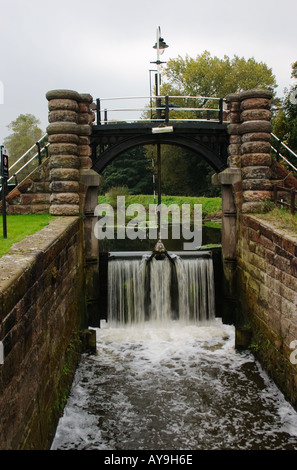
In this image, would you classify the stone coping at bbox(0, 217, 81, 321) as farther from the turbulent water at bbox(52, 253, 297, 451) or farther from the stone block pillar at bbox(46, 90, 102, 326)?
the turbulent water at bbox(52, 253, 297, 451)

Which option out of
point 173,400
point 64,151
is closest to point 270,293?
point 173,400

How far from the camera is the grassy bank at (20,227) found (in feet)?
27.2

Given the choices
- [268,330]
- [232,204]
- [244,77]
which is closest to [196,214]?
[244,77]

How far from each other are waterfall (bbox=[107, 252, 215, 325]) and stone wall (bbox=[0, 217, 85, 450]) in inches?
116

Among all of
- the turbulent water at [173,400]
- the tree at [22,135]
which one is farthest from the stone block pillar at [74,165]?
the tree at [22,135]

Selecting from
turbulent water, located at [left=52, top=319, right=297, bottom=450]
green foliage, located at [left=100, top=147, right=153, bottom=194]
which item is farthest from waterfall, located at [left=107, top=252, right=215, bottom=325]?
green foliage, located at [left=100, top=147, right=153, bottom=194]

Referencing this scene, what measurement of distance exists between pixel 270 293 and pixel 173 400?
3184mm

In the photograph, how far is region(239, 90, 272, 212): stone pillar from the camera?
1253 cm

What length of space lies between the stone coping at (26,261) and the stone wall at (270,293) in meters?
4.57

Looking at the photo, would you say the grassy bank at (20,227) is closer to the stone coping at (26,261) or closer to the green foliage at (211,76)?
the stone coping at (26,261)

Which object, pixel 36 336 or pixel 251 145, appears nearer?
pixel 36 336

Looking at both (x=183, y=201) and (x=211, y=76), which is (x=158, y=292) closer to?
(x=183, y=201)

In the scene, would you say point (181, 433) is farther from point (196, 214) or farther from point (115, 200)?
point (115, 200)

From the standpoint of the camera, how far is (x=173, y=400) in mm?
9352
